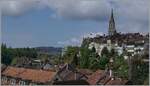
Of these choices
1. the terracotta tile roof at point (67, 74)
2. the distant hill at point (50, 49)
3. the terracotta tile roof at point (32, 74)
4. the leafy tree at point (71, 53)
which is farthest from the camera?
the distant hill at point (50, 49)

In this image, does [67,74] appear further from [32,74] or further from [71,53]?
[71,53]

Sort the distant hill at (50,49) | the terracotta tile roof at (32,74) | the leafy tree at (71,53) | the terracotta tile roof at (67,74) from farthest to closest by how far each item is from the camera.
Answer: the distant hill at (50,49)
the leafy tree at (71,53)
the terracotta tile roof at (67,74)
the terracotta tile roof at (32,74)

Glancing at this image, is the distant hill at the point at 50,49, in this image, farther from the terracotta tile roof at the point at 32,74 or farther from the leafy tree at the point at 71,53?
the terracotta tile roof at the point at 32,74

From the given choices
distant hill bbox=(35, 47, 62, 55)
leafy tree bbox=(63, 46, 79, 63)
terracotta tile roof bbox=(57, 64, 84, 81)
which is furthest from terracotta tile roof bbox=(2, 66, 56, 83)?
distant hill bbox=(35, 47, 62, 55)

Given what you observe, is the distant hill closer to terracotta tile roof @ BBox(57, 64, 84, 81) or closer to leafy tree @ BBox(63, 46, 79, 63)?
leafy tree @ BBox(63, 46, 79, 63)

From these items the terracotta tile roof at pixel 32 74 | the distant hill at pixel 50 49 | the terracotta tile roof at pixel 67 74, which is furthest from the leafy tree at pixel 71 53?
the terracotta tile roof at pixel 32 74

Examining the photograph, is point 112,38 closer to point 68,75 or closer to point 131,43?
point 131,43

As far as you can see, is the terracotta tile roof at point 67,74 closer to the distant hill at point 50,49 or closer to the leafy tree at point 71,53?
the leafy tree at point 71,53

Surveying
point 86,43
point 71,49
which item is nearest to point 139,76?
point 71,49

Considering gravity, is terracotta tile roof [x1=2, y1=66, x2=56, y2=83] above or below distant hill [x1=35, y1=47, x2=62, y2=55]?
below

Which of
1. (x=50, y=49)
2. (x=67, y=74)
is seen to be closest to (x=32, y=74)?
(x=67, y=74)

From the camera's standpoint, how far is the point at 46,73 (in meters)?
9.70

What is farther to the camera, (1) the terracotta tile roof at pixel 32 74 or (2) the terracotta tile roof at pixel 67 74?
(2) the terracotta tile roof at pixel 67 74

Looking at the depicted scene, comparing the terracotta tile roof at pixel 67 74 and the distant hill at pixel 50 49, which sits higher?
the distant hill at pixel 50 49
